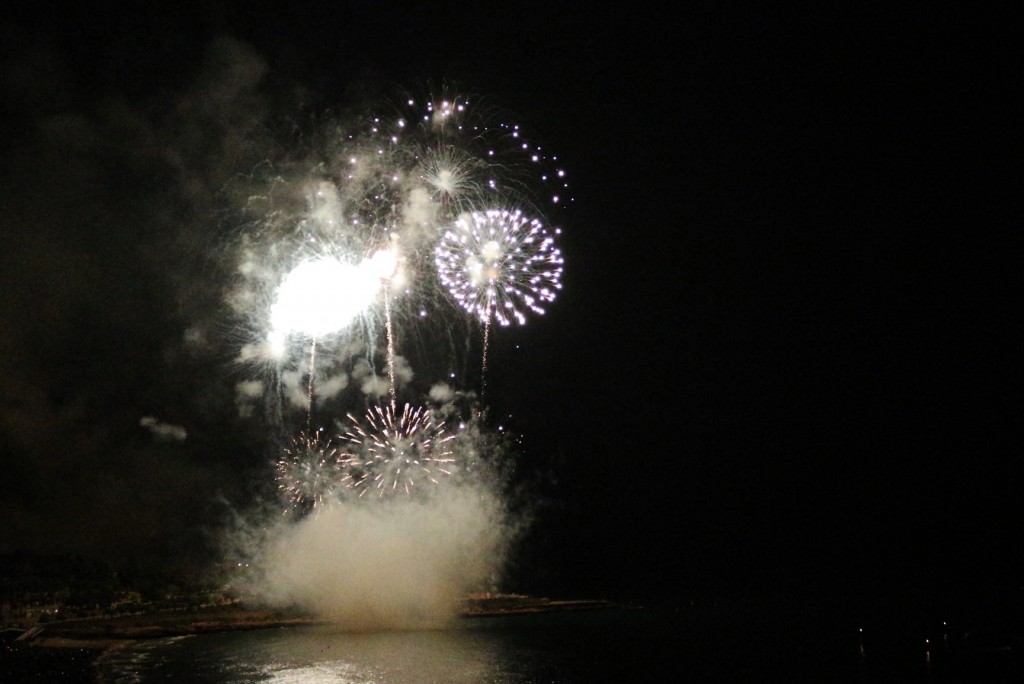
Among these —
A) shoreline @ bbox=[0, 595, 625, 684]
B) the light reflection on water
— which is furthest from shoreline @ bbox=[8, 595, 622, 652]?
the light reflection on water

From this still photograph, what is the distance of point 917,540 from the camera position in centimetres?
10231

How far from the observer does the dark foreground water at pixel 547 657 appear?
35.3 metres

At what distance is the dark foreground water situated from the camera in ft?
116

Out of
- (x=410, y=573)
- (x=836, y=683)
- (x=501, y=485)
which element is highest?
(x=501, y=485)

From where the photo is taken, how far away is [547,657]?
4256cm

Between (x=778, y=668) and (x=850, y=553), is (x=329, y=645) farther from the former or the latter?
(x=850, y=553)

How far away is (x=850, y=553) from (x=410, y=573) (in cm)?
7930

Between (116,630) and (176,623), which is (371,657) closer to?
(116,630)

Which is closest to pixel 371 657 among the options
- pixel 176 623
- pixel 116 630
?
pixel 116 630

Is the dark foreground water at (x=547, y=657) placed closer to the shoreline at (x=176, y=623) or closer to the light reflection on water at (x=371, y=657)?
the light reflection on water at (x=371, y=657)

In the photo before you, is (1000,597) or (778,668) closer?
(778,668)

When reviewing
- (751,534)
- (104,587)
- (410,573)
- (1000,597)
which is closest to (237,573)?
(104,587)

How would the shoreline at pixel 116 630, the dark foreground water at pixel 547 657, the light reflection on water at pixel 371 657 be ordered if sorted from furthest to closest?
the dark foreground water at pixel 547 657, the light reflection on water at pixel 371 657, the shoreline at pixel 116 630

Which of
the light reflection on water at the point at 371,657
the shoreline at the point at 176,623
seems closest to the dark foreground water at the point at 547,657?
the light reflection on water at the point at 371,657
